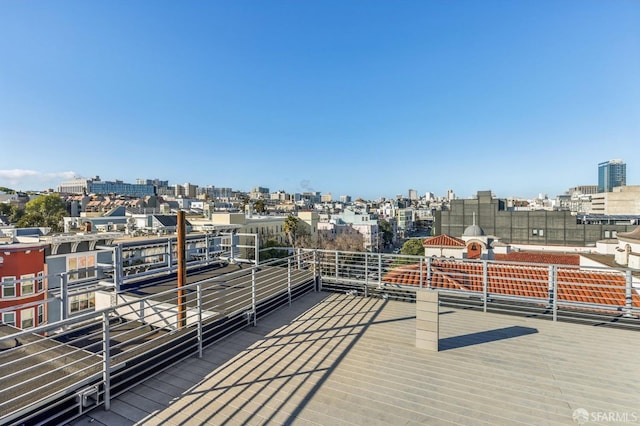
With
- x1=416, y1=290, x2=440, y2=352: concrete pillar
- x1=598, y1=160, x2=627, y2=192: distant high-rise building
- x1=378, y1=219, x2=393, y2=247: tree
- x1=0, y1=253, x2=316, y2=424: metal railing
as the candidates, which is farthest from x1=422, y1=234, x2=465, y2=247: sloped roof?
x1=598, y1=160, x2=627, y2=192: distant high-rise building

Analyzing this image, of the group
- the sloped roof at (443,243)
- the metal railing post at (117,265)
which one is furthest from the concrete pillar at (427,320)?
the sloped roof at (443,243)

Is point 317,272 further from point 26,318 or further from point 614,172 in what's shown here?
point 614,172

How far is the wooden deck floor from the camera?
2574 mm

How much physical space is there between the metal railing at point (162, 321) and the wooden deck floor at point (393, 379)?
0.23 meters

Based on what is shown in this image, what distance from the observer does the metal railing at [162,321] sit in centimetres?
249

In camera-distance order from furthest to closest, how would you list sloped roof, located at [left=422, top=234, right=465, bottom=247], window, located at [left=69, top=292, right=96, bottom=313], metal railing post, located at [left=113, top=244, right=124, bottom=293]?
sloped roof, located at [left=422, top=234, right=465, bottom=247] → window, located at [left=69, top=292, right=96, bottom=313] → metal railing post, located at [left=113, top=244, right=124, bottom=293]

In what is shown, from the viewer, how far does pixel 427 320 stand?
153 inches

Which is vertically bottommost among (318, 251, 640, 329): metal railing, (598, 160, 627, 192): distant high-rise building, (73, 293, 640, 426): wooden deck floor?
(73, 293, 640, 426): wooden deck floor

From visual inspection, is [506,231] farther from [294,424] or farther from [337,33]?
[294,424]

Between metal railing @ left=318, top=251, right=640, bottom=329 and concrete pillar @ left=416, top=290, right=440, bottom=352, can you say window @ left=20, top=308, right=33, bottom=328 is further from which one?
concrete pillar @ left=416, top=290, right=440, bottom=352

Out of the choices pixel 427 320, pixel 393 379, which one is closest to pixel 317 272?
pixel 427 320

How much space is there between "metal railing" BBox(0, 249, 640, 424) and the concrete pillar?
440mm

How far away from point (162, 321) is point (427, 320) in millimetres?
4184

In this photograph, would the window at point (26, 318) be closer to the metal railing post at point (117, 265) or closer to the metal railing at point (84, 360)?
the metal railing post at point (117, 265)
